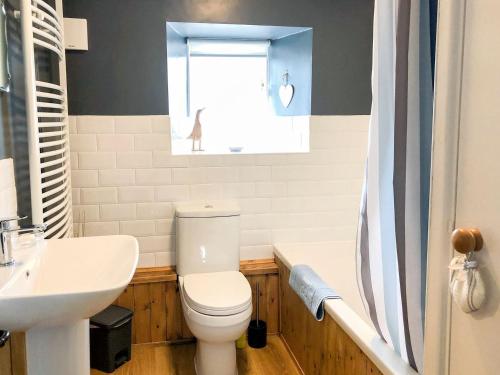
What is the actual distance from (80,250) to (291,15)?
2051 mm

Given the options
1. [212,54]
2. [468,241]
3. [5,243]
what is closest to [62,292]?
[5,243]

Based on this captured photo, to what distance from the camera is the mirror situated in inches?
73.0

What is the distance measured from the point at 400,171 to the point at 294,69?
2029 mm

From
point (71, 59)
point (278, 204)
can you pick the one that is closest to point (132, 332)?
point (278, 204)

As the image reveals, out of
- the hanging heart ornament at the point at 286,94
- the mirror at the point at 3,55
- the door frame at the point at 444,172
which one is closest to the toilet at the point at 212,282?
the hanging heart ornament at the point at 286,94

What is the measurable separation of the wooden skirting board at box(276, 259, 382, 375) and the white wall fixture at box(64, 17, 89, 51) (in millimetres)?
1805

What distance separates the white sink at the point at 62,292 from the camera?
4.11 ft

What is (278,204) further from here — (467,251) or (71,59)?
(467,251)

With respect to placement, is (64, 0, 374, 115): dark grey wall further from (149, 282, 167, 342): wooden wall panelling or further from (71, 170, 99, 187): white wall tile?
(149, 282, 167, 342): wooden wall panelling

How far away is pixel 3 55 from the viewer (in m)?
1.88

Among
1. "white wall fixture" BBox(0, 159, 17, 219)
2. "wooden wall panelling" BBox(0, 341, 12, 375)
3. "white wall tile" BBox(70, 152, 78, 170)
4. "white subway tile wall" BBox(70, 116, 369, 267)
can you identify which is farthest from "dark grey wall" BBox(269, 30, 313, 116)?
"wooden wall panelling" BBox(0, 341, 12, 375)

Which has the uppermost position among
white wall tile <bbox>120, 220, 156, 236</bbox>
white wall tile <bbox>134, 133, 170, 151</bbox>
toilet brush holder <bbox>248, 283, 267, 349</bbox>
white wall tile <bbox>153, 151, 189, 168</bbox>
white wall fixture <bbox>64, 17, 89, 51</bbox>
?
white wall fixture <bbox>64, 17, 89, 51</bbox>

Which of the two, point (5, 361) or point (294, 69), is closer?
point (5, 361)

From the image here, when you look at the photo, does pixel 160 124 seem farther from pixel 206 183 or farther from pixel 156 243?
pixel 156 243
